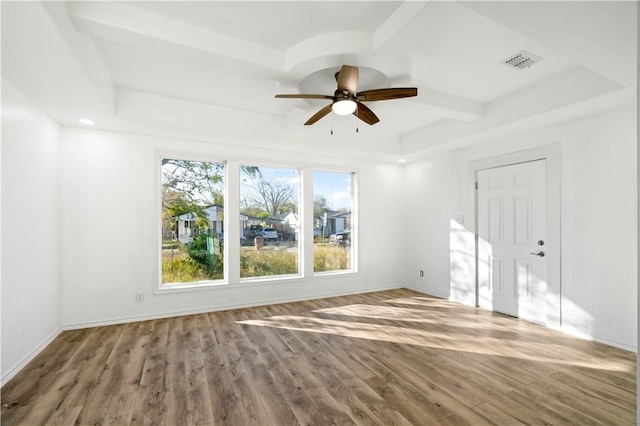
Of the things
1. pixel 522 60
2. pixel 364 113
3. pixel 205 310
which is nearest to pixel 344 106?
pixel 364 113

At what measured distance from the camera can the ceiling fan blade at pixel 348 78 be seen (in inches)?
93.6

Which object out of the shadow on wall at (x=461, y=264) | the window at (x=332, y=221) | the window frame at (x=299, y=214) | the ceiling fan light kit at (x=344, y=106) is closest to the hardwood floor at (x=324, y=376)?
the shadow on wall at (x=461, y=264)

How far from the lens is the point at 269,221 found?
509 centimetres

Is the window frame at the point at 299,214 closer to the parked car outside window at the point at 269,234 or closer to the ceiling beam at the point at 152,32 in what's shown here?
the parked car outside window at the point at 269,234

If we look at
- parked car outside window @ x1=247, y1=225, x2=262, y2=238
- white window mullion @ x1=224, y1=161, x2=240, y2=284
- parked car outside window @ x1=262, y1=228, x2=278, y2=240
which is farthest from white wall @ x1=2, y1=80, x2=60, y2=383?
parked car outside window @ x1=262, y1=228, x2=278, y2=240

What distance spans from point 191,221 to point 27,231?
1842 millimetres

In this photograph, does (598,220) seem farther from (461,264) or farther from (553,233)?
(461,264)

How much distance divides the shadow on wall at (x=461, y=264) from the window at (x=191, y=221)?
3.70 m

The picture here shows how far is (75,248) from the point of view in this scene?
376cm

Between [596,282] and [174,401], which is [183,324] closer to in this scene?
[174,401]

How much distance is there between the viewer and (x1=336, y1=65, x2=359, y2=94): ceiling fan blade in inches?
93.6

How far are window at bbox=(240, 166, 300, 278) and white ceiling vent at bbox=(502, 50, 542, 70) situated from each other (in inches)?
131

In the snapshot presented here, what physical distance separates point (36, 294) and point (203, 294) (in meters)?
1.84

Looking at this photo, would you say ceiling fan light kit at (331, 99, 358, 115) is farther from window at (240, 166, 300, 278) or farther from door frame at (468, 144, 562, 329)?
door frame at (468, 144, 562, 329)
